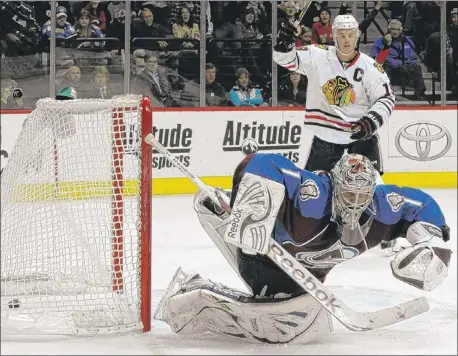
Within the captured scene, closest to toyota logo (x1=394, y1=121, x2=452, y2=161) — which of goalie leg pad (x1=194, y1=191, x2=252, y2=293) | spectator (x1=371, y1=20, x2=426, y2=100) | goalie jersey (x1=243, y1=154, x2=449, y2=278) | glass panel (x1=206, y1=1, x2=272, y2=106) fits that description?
spectator (x1=371, y1=20, x2=426, y2=100)

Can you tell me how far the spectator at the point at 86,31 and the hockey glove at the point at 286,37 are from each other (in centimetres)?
320

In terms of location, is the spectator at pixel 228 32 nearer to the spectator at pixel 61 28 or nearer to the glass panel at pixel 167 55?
the glass panel at pixel 167 55

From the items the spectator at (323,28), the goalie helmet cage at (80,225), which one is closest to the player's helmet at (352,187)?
the goalie helmet cage at (80,225)

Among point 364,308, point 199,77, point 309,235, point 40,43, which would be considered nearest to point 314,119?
point 364,308

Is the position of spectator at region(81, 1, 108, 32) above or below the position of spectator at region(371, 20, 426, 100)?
above

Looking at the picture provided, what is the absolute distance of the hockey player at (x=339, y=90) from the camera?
13.1 ft

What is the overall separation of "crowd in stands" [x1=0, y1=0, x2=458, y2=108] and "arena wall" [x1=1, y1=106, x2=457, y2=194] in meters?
0.41

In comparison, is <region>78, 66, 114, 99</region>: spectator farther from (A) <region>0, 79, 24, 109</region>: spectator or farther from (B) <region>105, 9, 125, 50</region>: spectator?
(A) <region>0, 79, 24, 109</region>: spectator

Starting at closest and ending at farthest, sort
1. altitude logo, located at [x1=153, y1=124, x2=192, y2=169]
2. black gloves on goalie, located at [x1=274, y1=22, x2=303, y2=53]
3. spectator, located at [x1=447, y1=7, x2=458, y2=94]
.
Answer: black gloves on goalie, located at [x1=274, y1=22, x2=303, y2=53]
altitude logo, located at [x1=153, y1=124, x2=192, y2=169]
spectator, located at [x1=447, y1=7, x2=458, y2=94]

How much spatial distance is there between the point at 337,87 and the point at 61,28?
3.26 metres

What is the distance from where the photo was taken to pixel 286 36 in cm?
386

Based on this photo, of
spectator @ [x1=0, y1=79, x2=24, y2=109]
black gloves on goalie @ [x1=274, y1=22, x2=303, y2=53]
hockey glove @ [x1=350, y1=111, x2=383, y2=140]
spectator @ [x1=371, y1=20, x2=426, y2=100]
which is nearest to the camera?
hockey glove @ [x1=350, y1=111, x2=383, y2=140]

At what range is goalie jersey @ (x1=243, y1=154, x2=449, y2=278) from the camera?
2607 millimetres

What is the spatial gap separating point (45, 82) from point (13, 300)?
397 cm
